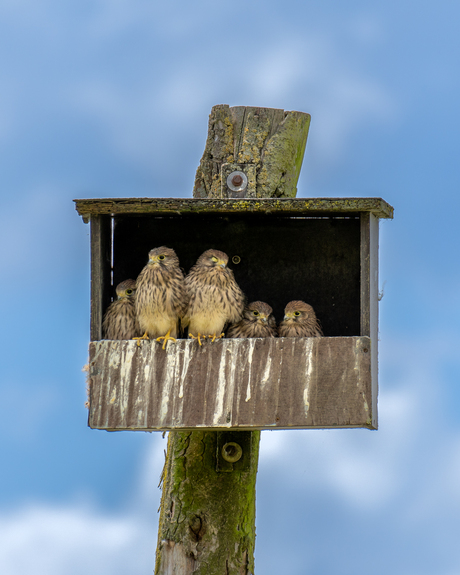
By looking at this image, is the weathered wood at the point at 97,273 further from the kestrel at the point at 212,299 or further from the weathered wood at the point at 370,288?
the weathered wood at the point at 370,288

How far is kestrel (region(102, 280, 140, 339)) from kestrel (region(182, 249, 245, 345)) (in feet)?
1.24

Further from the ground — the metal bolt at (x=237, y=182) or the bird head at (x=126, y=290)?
the metal bolt at (x=237, y=182)

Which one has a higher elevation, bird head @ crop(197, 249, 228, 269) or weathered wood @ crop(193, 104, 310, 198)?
weathered wood @ crop(193, 104, 310, 198)

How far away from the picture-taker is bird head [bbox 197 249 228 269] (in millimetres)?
5891

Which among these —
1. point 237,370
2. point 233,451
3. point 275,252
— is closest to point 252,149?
point 275,252

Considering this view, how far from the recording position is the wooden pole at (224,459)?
6.21 m

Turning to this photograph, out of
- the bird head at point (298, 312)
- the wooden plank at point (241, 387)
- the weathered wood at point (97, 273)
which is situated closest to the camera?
the wooden plank at point (241, 387)

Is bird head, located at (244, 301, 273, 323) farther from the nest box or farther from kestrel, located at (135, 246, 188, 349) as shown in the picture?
the nest box

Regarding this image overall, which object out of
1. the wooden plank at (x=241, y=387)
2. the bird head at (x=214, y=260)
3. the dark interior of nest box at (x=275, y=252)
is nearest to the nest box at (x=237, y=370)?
the wooden plank at (x=241, y=387)

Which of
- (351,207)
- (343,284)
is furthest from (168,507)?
(351,207)

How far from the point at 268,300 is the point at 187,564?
71.7 inches

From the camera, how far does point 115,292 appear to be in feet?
20.3

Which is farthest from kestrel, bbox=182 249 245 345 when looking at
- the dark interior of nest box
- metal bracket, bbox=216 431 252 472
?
metal bracket, bbox=216 431 252 472

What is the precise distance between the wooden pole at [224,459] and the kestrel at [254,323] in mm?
731
